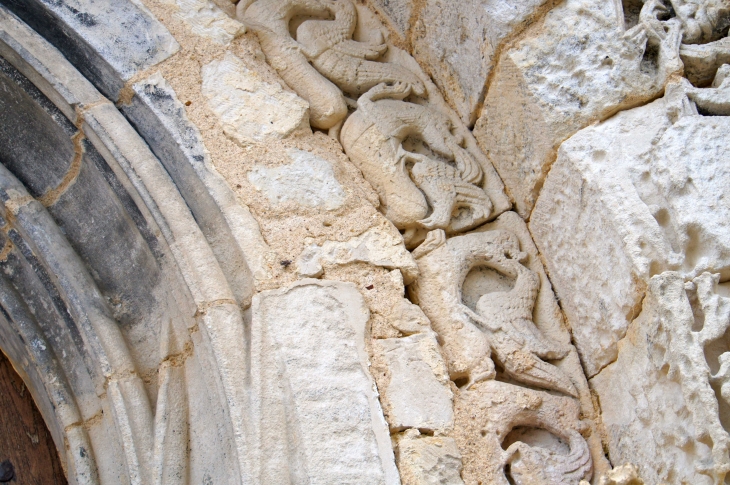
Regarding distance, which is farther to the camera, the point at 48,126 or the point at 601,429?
Result: the point at 48,126

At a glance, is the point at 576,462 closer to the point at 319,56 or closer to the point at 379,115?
the point at 379,115

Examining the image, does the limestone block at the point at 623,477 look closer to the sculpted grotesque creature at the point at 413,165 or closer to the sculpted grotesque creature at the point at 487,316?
the sculpted grotesque creature at the point at 487,316

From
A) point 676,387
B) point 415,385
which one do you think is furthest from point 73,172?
point 676,387

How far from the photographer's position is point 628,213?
1.62m

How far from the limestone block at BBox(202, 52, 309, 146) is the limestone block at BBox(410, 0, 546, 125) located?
460 mm

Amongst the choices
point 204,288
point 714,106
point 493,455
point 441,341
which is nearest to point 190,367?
point 204,288

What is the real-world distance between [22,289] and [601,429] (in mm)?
1513

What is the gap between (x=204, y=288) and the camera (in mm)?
1728

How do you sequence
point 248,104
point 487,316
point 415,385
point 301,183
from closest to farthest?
point 415,385
point 487,316
point 301,183
point 248,104

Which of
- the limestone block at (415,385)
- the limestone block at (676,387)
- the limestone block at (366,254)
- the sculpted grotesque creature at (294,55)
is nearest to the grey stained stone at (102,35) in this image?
the sculpted grotesque creature at (294,55)

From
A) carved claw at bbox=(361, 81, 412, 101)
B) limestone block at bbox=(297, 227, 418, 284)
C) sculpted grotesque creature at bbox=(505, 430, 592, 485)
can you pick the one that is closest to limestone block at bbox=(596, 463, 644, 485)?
sculpted grotesque creature at bbox=(505, 430, 592, 485)

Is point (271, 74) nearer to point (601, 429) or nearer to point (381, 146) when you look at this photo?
point (381, 146)

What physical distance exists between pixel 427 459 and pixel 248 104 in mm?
1039

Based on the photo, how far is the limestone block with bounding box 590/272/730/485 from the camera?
1370 mm
